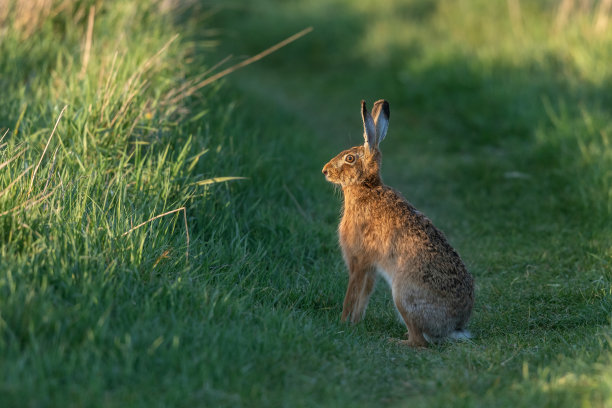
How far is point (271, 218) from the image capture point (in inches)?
221

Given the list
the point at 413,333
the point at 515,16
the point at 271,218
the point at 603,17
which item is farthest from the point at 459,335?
the point at 515,16

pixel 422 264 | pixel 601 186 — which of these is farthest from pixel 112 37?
pixel 601 186

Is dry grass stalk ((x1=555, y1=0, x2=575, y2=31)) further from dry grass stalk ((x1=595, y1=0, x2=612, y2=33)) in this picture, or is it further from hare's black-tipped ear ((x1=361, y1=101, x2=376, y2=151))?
hare's black-tipped ear ((x1=361, y1=101, x2=376, y2=151))

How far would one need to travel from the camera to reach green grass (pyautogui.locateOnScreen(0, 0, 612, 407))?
11.0ft

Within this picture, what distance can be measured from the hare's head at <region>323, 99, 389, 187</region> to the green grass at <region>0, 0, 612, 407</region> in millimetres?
728

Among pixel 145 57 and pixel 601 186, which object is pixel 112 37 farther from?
pixel 601 186

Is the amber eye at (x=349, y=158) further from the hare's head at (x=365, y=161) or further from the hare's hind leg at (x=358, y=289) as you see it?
the hare's hind leg at (x=358, y=289)

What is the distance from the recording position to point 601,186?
640 centimetres

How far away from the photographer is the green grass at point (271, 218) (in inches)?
132

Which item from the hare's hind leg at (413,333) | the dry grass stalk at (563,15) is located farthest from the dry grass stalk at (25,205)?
the dry grass stalk at (563,15)

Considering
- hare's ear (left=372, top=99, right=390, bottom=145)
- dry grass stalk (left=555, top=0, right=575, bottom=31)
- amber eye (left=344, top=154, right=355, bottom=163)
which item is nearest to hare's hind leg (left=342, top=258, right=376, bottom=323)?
amber eye (left=344, top=154, right=355, bottom=163)

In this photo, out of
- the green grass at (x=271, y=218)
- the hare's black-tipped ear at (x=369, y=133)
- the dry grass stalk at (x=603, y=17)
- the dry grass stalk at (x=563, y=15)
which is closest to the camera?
the green grass at (x=271, y=218)

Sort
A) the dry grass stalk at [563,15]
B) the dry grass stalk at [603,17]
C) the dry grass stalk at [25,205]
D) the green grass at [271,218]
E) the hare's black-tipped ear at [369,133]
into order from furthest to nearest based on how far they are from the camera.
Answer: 1. the dry grass stalk at [563,15]
2. the dry grass stalk at [603,17]
3. the hare's black-tipped ear at [369,133]
4. the dry grass stalk at [25,205]
5. the green grass at [271,218]

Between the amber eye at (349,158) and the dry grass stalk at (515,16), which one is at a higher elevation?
the dry grass stalk at (515,16)
